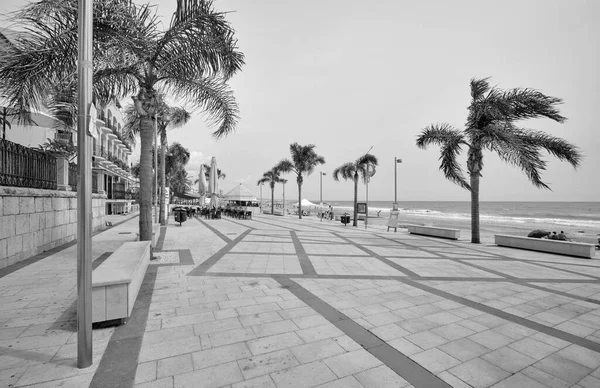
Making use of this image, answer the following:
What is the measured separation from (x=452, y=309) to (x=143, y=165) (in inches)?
286

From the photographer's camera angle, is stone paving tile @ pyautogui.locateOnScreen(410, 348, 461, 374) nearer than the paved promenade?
No

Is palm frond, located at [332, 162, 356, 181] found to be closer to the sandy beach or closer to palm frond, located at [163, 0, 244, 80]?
the sandy beach

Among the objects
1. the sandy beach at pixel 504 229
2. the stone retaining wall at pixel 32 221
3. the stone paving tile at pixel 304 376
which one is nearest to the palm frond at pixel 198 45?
the stone retaining wall at pixel 32 221

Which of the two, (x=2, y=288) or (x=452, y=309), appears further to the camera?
(x=2, y=288)

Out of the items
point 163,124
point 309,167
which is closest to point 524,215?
point 309,167

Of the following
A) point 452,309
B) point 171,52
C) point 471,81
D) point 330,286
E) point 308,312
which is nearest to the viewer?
point 308,312

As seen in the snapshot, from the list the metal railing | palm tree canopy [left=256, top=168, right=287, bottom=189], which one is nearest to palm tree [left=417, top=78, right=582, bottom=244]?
the metal railing

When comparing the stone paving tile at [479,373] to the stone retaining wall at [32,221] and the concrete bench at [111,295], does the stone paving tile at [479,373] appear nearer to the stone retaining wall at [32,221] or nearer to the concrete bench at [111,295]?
the concrete bench at [111,295]

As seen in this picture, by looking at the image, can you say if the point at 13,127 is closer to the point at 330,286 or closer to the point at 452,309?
the point at 330,286

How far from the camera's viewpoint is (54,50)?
17.4ft

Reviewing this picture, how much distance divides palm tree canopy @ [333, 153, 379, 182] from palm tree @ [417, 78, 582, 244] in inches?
273

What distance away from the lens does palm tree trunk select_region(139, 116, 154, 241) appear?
6852 mm

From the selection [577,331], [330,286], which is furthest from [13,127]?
[577,331]

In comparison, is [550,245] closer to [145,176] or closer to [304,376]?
[304,376]
